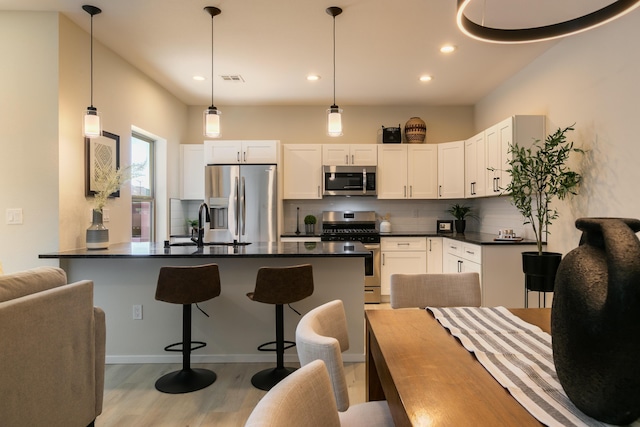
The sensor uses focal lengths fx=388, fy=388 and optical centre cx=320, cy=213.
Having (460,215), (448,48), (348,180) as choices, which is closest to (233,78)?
(348,180)

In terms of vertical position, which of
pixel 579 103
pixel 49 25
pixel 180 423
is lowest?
pixel 180 423

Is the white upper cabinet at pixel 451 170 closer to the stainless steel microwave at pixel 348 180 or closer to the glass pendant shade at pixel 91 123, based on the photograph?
the stainless steel microwave at pixel 348 180

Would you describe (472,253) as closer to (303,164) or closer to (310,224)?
→ (310,224)

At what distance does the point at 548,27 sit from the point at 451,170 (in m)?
4.01

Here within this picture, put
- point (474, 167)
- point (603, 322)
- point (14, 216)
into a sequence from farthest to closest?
1. point (474, 167)
2. point (14, 216)
3. point (603, 322)

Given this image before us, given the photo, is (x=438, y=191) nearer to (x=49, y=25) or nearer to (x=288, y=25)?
(x=288, y=25)

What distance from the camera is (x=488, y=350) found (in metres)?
1.17

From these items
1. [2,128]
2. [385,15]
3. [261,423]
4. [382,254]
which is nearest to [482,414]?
[261,423]

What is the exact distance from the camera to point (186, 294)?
259 centimetres

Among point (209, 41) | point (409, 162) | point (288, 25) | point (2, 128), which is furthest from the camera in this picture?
point (409, 162)

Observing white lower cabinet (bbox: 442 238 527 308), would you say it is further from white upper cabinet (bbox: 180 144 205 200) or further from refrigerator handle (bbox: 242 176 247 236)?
white upper cabinet (bbox: 180 144 205 200)

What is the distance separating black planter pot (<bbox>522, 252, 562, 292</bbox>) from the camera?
10.3ft

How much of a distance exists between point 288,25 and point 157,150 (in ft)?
8.71

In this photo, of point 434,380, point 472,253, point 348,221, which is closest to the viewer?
point 434,380
